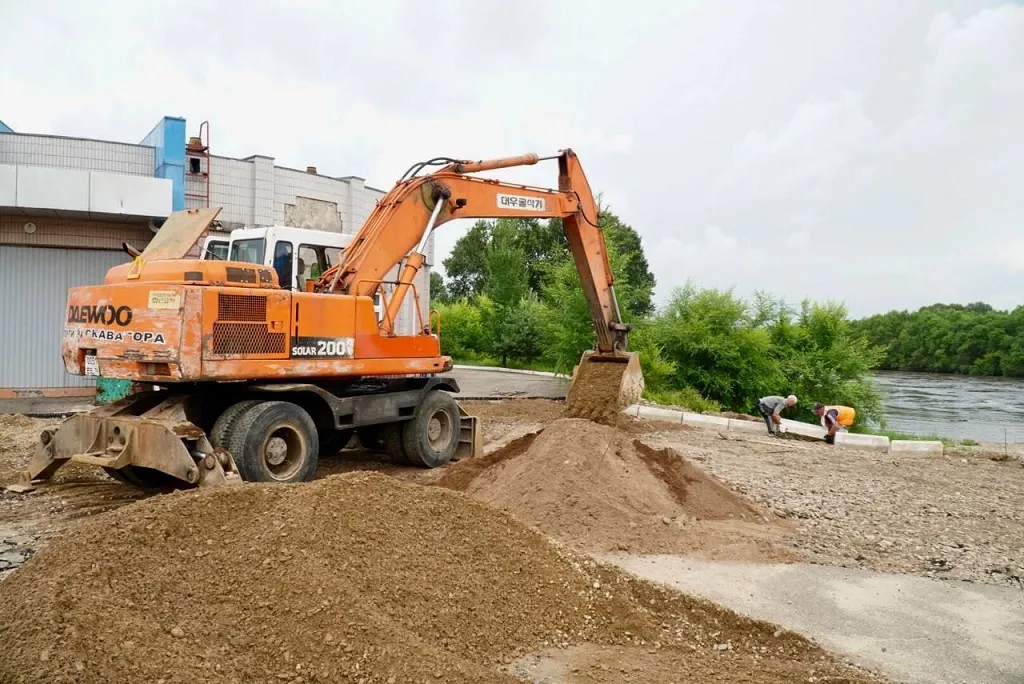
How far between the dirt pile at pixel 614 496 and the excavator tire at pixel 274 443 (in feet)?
5.21

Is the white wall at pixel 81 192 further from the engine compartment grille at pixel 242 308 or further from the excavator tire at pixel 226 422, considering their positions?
the excavator tire at pixel 226 422

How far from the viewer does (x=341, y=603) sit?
13.5ft

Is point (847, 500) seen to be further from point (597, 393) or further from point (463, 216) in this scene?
point (463, 216)

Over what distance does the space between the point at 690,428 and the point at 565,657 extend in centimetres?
1031

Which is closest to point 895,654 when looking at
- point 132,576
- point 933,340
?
point 132,576

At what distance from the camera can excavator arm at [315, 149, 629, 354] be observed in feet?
29.8

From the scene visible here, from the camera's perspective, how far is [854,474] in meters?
10.1

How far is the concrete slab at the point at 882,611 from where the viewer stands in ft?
15.2

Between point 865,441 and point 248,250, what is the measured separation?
10.3m

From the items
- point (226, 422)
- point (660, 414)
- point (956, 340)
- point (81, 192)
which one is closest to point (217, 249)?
point (226, 422)

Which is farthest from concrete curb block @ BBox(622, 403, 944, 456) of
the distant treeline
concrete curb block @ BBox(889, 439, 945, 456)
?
the distant treeline

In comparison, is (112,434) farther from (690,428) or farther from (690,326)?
(690,326)

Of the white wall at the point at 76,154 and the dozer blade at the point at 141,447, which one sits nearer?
the dozer blade at the point at 141,447

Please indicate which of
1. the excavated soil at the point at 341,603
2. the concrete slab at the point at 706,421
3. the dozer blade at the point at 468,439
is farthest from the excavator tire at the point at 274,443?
the concrete slab at the point at 706,421
